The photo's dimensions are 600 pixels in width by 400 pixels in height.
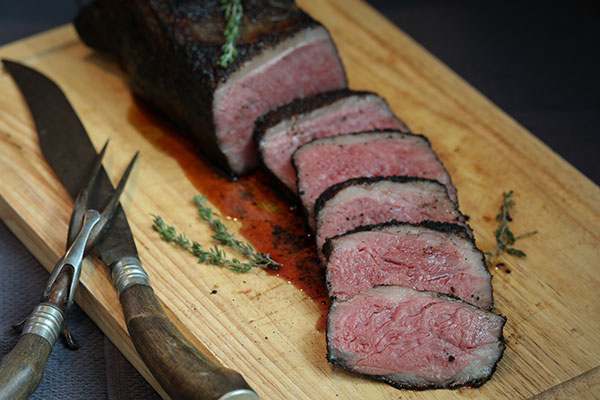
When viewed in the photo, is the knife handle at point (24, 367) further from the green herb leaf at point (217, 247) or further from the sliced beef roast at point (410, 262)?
the sliced beef roast at point (410, 262)

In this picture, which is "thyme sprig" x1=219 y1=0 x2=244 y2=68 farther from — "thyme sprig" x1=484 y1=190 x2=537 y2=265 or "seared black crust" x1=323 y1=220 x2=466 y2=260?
"thyme sprig" x1=484 y1=190 x2=537 y2=265

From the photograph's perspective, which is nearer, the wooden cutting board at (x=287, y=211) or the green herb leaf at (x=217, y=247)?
the wooden cutting board at (x=287, y=211)

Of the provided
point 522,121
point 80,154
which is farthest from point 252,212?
point 522,121

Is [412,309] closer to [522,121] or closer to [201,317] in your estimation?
[201,317]

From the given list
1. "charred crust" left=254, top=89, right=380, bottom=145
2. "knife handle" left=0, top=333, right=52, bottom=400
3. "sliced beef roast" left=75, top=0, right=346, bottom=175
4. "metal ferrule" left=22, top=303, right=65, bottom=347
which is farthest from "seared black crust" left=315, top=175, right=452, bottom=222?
"knife handle" left=0, top=333, right=52, bottom=400

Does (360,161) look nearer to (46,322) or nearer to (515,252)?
(515,252)

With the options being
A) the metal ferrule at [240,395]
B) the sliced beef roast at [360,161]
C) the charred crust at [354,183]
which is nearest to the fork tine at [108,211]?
the sliced beef roast at [360,161]
